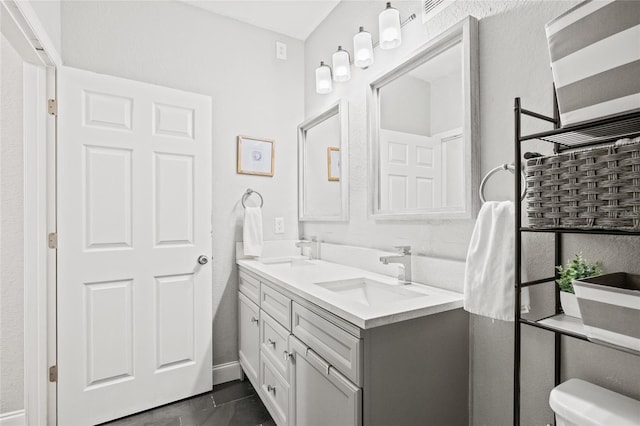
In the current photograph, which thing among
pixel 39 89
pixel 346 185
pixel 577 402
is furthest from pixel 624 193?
pixel 39 89

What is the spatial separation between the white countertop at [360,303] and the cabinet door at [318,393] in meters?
0.21

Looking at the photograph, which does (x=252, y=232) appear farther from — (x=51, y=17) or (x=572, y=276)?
(x=572, y=276)

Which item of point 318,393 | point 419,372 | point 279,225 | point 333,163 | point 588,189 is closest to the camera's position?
point 588,189

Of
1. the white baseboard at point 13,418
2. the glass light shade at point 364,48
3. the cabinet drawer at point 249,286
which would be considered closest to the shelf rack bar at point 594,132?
the glass light shade at point 364,48

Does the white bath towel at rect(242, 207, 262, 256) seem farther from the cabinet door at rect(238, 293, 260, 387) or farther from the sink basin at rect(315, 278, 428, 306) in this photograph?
the sink basin at rect(315, 278, 428, 306)

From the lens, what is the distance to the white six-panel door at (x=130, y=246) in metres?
1.74

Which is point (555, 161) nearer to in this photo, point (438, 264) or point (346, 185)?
point (438, 264)

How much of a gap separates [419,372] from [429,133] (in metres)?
0.98

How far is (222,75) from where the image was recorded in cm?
230

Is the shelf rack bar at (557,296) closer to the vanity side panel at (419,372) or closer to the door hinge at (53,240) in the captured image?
the vanity side panel at (419,372)

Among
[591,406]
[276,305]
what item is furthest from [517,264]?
[276,305]

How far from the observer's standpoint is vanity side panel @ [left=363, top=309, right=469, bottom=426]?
1021 mm

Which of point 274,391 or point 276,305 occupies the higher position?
point 276,305

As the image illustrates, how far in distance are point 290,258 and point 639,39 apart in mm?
2050
